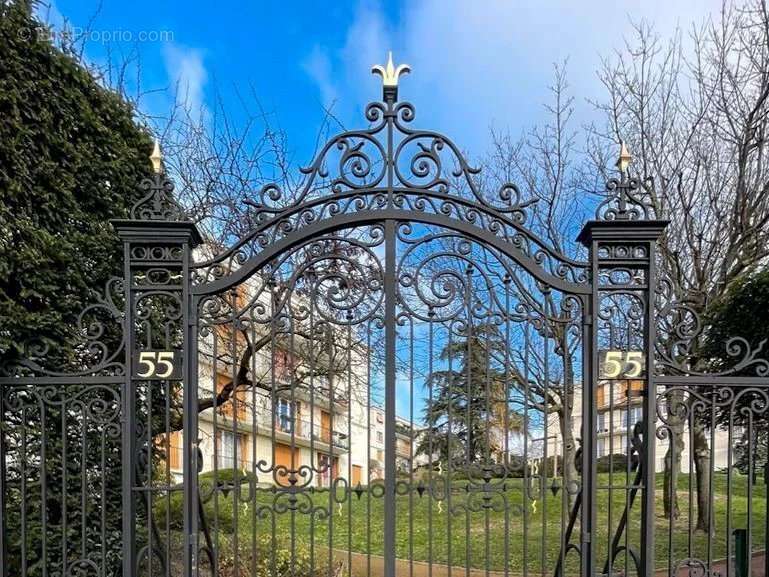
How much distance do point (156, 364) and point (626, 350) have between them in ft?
9.71

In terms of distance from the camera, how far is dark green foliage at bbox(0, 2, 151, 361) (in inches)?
169

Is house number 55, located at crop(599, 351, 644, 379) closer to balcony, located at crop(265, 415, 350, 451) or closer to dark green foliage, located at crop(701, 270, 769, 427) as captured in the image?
dark green foliage, located at crop(701, 270, 769, 427)

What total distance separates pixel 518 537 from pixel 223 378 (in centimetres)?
474

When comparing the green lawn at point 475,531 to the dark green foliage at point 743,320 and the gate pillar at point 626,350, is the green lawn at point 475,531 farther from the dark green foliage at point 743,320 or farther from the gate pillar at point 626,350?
the gate pillar at point 626,350

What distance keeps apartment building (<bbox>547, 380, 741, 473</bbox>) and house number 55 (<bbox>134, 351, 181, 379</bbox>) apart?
8.52ft

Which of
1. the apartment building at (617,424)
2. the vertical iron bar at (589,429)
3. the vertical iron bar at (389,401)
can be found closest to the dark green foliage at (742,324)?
the apartment building at (617,424)

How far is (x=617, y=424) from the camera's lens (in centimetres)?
1130

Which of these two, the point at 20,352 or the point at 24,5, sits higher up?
the point at 24,5

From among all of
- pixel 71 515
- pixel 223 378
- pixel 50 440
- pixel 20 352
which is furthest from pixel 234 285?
pixel 223 378

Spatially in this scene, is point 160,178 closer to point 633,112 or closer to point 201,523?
point 201,523

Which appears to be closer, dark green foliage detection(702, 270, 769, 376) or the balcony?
the balcony

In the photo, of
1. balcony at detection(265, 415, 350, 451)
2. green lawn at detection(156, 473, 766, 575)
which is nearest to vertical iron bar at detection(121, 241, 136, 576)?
balcony at detection(265, 415, 350, 451)

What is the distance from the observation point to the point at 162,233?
4.17m

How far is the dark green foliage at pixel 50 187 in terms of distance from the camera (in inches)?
169
